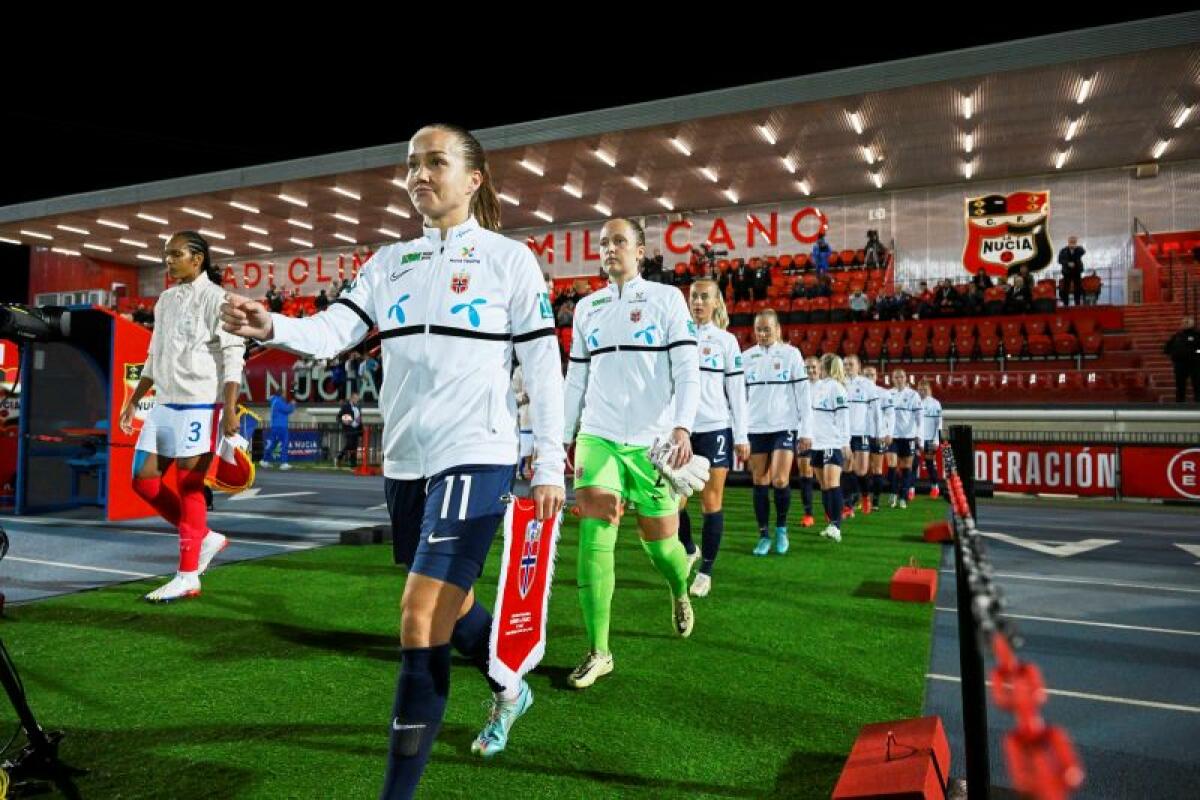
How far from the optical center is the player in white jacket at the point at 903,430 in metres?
13.3

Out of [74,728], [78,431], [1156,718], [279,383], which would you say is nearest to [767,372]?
[1156,718]

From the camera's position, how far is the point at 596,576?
382 centimetres

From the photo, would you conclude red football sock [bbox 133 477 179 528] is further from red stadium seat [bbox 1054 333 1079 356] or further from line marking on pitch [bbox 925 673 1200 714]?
red stadium seat [bbox 1054 333 1079 356]

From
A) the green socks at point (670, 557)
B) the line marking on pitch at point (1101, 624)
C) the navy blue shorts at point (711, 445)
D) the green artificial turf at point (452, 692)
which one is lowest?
the line marking on pitch at point (1101, 624)

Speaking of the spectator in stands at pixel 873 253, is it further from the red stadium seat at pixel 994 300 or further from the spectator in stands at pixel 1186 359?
the spectator in stands at pixel 1186 359

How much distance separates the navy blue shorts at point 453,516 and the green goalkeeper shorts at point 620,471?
1493mm

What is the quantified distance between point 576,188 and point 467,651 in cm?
2785

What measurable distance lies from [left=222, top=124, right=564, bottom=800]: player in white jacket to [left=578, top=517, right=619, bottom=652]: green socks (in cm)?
129

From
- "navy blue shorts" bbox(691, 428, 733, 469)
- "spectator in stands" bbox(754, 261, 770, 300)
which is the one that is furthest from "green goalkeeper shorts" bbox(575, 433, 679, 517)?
"spectator in stands" bbox(754, 261, 770, 300)

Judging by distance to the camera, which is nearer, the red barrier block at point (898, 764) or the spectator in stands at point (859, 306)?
the red barrier block at point (898, 764)

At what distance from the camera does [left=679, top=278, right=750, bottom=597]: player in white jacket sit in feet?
19.7

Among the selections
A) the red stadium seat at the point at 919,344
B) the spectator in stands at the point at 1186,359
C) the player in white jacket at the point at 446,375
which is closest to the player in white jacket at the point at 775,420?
the player in white jacket at the point at 446,375

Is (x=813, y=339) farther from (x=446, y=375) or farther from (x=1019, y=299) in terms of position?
(x=446, y=375)

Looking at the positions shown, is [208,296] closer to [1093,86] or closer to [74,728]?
[74,728]
